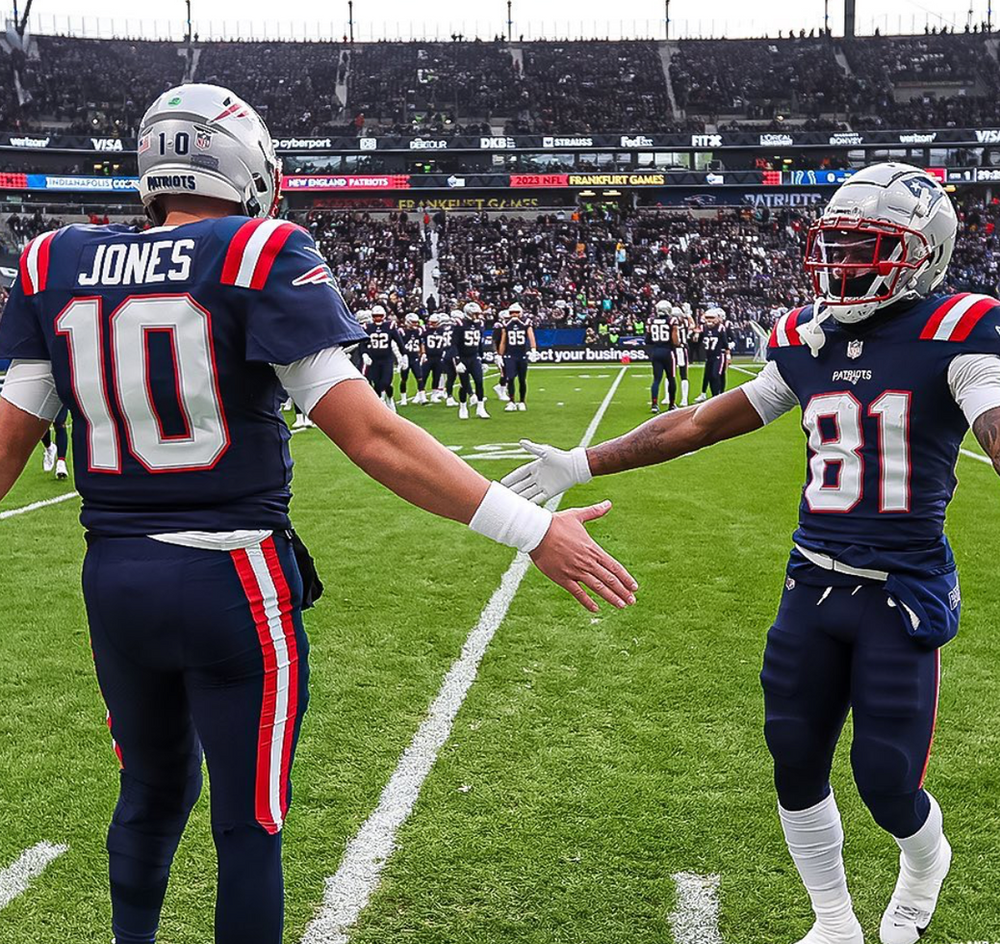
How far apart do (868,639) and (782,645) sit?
9.1 inches

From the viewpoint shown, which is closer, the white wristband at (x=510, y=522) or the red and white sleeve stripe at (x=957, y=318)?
the white wristband at (x=510, y=522)

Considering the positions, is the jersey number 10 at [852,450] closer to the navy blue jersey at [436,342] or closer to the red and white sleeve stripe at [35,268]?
the red and white sleeve stripe at [35,268]

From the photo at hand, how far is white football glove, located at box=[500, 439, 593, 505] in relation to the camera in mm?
2971

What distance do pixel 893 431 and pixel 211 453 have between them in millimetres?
1713

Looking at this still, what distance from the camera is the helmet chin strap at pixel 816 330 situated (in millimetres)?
2764

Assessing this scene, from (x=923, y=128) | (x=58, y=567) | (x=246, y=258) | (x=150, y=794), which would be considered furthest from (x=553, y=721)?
(x=923, y=128)

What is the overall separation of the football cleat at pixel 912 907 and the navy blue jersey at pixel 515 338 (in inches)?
594

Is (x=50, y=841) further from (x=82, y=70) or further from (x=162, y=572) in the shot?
(x=82, y=70)

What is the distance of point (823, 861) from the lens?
2.78m

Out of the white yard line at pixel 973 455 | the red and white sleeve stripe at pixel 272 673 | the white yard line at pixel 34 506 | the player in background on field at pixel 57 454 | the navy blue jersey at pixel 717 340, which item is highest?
the red and white sleeve stripe at pixel 272 673

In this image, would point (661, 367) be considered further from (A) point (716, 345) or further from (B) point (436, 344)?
(B) point (436, 344)

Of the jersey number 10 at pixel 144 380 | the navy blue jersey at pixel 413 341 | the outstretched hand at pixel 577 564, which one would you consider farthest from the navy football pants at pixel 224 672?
the navy blue jersey at pixel 413 341

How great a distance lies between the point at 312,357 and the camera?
1907 millimetres

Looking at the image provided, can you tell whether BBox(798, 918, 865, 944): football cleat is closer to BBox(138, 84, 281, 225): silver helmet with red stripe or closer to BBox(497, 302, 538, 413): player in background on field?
BBox(138, 84, 281, 225): silver helmet with red stripe
